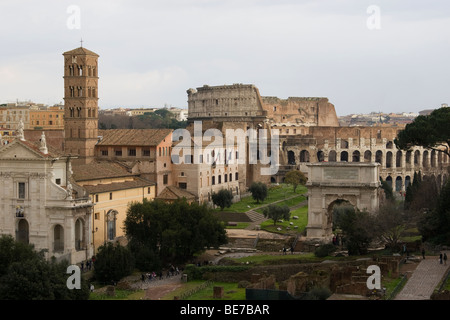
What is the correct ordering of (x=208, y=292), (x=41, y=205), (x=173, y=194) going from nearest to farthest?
(x=208, y=292), (x=41, y=205), (x=173, y=194)

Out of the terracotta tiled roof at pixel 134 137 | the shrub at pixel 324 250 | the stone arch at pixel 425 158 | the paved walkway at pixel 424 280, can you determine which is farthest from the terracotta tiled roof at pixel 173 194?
the stone arch at pixel 425 158

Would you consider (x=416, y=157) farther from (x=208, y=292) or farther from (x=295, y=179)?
(x=208, y=292)

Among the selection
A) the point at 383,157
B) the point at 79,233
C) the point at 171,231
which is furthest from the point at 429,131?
the point at 383,157

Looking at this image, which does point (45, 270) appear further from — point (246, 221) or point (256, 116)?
point (256, 116)

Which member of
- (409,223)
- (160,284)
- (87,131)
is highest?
(87,131)

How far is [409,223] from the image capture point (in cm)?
4003

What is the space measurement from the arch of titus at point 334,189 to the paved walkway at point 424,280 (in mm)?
8502

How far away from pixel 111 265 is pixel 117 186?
1016 cm

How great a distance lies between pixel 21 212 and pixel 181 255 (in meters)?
8.84

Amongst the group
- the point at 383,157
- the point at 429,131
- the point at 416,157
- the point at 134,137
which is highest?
the point at 429,131

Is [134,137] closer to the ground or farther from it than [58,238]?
farther from it

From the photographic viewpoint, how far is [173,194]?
52125 millimetres
